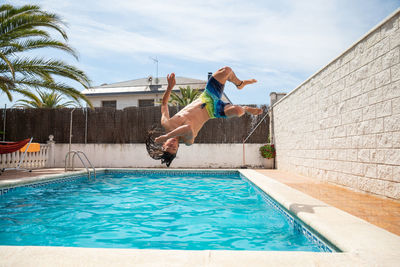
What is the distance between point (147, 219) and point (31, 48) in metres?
6.49

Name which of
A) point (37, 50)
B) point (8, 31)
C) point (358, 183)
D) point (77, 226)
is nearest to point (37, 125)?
point (37, 50)

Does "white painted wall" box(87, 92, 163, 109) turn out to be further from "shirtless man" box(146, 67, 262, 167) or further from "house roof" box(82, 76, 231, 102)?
"shirtless man" box(146, 67, 262, 167)

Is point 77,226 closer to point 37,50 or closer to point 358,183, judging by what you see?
point 358,183

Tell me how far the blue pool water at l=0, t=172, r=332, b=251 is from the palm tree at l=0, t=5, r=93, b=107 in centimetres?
330

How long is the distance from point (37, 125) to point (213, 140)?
25.4ft

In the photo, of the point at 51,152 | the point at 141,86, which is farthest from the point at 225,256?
the point at 141,86

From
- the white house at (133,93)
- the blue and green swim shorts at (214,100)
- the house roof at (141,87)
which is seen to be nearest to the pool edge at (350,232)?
the blue and green swim shorts at (214,100)

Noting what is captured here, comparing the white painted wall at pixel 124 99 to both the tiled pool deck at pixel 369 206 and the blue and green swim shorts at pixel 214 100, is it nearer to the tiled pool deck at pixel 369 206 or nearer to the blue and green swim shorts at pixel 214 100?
the blue and green swim shorts at pixel 214 100

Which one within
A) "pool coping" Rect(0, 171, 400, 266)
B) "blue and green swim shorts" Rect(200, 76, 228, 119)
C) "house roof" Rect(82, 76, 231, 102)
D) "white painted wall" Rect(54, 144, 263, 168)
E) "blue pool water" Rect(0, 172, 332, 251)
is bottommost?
"blue pool water" Rect(0, 172, 332, 251)

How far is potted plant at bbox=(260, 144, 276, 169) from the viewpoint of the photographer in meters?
11.0

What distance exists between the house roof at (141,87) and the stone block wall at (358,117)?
1135 centimetres

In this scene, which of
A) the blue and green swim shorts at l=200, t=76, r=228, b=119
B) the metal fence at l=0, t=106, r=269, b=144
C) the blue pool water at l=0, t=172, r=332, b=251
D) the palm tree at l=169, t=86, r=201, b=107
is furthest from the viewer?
the palm tree at l=169, t=86, r=201, b=107

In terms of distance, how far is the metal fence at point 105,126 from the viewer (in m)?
11.7

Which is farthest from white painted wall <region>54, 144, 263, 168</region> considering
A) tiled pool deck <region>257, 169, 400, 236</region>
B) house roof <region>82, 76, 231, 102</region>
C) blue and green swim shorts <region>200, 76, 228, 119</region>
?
blue and green swim shorts <region>200, 76, 228, 119</region>
